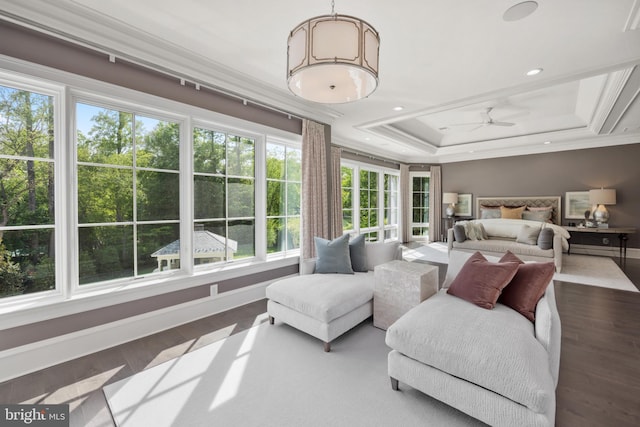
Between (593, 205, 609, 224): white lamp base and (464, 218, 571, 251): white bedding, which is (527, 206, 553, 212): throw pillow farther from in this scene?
(464, 218, 571, 251): white bedding

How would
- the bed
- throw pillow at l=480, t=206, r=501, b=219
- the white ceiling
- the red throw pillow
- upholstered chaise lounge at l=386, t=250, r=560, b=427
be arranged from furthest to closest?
throw pillow at l=480, t=206, r=501, b=219 → the bed → the white ceiling → the red throw pillow → upholstered chaise lounge at l=386, t=250, r=560, b=427

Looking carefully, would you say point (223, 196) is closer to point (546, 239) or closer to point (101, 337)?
point (101, 337)

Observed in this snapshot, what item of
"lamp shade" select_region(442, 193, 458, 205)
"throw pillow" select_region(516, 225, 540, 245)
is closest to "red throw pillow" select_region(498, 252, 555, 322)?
"throw pillow" select_region(516, 225, 540, 245)

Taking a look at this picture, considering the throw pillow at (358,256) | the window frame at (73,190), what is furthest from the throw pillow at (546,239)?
the window frame at (73,190)

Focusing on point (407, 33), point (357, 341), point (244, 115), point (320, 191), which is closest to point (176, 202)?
point (244, 115)

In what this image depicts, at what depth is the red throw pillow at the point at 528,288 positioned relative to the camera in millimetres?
1969

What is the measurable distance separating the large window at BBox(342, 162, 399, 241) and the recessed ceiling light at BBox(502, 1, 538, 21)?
424cm

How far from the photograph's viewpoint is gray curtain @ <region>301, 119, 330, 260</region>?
13.2 ft

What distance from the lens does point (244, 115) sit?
3438 mm

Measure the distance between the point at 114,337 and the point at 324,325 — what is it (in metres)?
1.85

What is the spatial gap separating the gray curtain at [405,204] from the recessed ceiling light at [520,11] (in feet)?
19.8

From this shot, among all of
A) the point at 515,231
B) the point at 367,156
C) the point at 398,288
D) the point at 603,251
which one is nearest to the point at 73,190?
the point at 398,288

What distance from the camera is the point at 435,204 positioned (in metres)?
8.48

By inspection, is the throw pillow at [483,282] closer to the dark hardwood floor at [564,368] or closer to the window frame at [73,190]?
the dark hardwood floor at [564,368]
